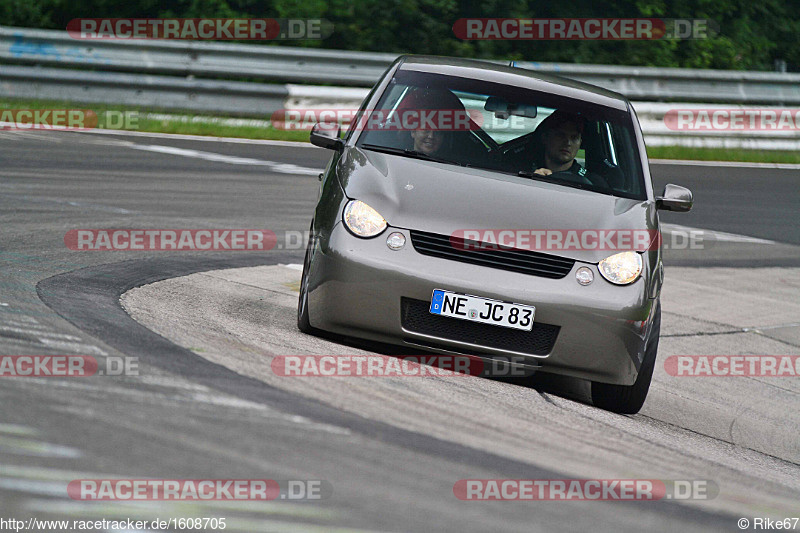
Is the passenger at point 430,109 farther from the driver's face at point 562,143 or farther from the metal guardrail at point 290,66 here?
the metal guardrail at point 290,66

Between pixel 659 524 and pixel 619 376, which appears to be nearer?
pixel 659 524

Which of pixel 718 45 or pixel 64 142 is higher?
pixel 718 45

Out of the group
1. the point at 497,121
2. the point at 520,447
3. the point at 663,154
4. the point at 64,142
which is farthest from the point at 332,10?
the point at 520,447

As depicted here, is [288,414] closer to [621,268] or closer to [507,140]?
[621,268]

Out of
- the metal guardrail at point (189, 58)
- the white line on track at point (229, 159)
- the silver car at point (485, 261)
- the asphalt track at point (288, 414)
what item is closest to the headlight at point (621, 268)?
the silver car at point (485, 261)

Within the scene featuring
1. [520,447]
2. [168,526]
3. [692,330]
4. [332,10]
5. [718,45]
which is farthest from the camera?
[718,45]

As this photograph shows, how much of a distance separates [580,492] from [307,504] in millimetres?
928

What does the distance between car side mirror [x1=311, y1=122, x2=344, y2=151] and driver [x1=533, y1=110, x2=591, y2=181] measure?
117 cm

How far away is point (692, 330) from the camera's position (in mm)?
8242

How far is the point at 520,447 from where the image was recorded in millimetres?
3967

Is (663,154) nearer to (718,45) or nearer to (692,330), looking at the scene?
(718,45)

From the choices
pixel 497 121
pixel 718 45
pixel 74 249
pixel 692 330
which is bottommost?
pixel 692 330

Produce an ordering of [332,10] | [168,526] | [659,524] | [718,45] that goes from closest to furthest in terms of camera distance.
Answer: [168,526] → [659,524] → [332,10] → [718,45]

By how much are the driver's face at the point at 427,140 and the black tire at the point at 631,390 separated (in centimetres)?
157
